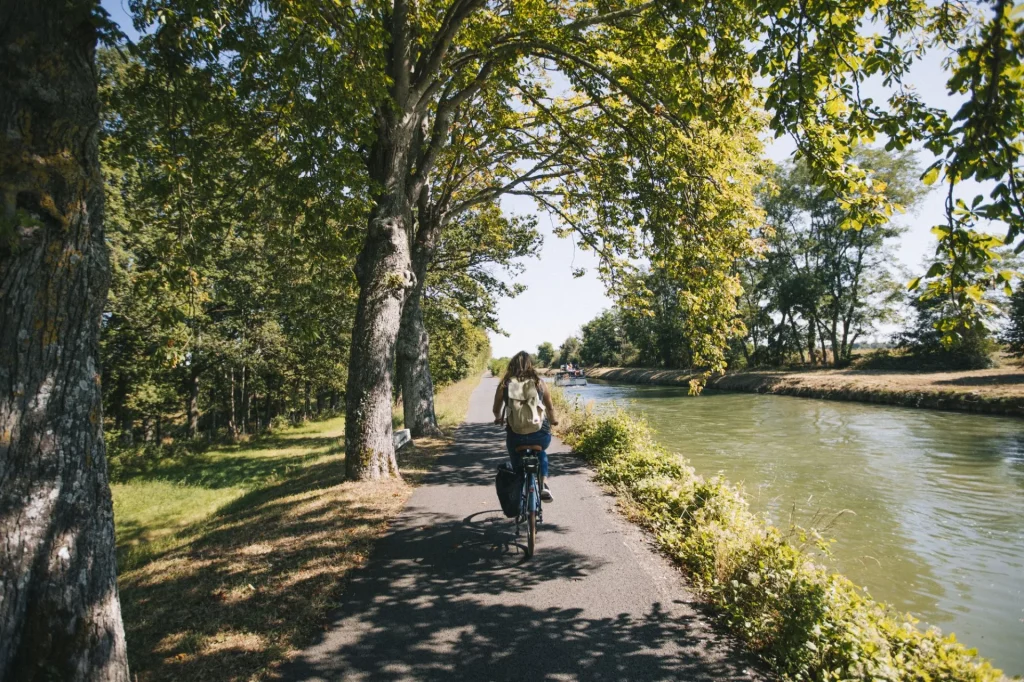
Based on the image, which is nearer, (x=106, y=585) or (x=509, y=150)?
(x=106, y=585)

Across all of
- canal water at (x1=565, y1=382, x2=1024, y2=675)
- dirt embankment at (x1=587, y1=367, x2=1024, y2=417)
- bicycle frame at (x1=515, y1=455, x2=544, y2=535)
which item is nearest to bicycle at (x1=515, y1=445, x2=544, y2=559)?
bicycle frame at (x1=515, y1=455, x2=544, y2=535)

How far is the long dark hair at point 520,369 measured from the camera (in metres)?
5.72

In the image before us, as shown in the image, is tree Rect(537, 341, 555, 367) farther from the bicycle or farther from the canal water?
the bicycle

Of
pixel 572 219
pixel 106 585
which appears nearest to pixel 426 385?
pixel 572 219

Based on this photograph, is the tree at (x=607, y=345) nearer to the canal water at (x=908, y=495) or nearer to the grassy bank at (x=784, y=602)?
the canal water at (x=908, y=495)

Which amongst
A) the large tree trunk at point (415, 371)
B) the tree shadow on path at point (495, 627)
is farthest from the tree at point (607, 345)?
the tree shadow on path at point (495, 627)

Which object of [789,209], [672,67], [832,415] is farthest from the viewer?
[789,209]

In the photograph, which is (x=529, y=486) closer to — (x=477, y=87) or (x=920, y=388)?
(x=477, y=87)

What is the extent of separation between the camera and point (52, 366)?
2.79 metres

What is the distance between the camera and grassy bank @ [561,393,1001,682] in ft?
10.2

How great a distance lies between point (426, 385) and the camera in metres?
13.4

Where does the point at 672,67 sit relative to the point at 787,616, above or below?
above

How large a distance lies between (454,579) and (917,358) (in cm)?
4135

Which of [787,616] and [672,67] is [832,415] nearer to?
[672,67]
